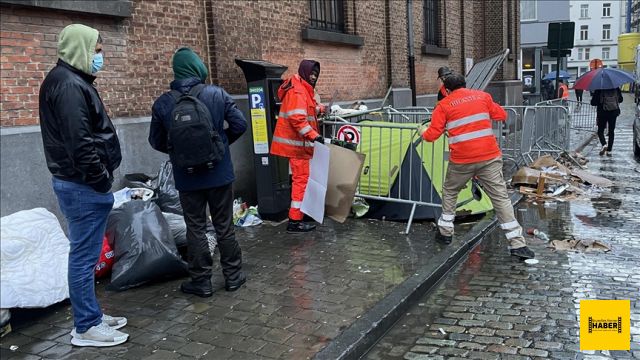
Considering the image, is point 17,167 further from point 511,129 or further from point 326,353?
point 511,129

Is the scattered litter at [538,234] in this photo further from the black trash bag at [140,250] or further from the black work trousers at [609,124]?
the black work trousers at [609,124]

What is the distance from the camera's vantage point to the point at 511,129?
38.1ft

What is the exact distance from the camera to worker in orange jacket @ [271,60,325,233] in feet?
19.7

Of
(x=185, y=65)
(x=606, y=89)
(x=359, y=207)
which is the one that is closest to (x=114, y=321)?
(x=185, y=65)

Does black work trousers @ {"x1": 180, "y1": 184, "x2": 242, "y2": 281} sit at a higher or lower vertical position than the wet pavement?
higher

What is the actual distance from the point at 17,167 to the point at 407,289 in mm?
3591

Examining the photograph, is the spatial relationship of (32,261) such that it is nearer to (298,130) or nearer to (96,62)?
(96,62)

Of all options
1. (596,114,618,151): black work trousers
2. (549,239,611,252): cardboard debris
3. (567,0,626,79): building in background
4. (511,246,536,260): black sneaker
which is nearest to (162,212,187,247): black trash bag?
(511,246,536,260): black sneaker

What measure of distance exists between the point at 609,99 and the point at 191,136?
38.1 ft

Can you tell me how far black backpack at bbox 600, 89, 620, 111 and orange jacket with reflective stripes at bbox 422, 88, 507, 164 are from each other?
28.4 feet

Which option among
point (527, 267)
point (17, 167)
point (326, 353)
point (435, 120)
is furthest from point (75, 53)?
point (527, 267)

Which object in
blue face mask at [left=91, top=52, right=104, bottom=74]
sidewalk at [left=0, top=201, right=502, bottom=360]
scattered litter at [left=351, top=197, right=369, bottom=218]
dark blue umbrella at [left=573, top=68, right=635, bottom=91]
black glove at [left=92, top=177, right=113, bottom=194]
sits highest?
blue face mask at [left=91, top=52, right=104, bottom=74]

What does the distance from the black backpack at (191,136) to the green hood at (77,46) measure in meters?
0.75

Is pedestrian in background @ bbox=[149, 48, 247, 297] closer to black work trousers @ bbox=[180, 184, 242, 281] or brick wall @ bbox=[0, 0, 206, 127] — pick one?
black work trousers @ bbox=[180, 184, 242, 281]
